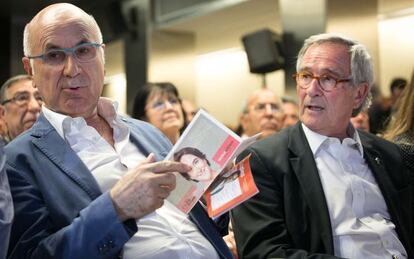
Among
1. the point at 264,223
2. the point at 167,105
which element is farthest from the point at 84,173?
the point at 167,105

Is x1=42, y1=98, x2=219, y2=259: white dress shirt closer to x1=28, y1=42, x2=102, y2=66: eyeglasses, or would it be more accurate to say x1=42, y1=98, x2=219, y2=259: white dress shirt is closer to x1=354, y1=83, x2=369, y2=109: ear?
x1=28, y1=42, x2=102, y2=66: eyeglasses

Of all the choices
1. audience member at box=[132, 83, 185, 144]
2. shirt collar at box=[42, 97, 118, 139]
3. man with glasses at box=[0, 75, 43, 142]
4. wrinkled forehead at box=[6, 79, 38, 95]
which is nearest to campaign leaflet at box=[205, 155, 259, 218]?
shirt collar at box=[42, 97, 118, 139]

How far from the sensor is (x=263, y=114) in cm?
463

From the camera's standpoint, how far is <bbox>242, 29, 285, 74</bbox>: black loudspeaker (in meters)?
5.60

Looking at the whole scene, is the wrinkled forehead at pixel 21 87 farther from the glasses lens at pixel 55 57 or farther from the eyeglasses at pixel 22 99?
the glasses lens at pixel 55 57

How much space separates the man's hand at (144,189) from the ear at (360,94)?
118 cm

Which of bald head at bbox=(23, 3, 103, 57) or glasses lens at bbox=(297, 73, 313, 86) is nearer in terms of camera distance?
bald head at bbox=(23, 3, 103, 57)

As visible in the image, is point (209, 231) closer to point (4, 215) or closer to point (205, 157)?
point (205, 157)

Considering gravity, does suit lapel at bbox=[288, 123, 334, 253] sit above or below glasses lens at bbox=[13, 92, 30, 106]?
below

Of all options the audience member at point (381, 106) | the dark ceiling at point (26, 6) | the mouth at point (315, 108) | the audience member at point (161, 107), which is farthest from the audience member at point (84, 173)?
the dark ceiling at point (26, 6)

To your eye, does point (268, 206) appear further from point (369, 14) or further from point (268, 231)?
point (369, 14)

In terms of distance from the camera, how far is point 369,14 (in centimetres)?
563

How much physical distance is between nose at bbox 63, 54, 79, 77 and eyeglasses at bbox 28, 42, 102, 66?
14 millimetres

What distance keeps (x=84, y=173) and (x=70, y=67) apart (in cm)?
→ 39
